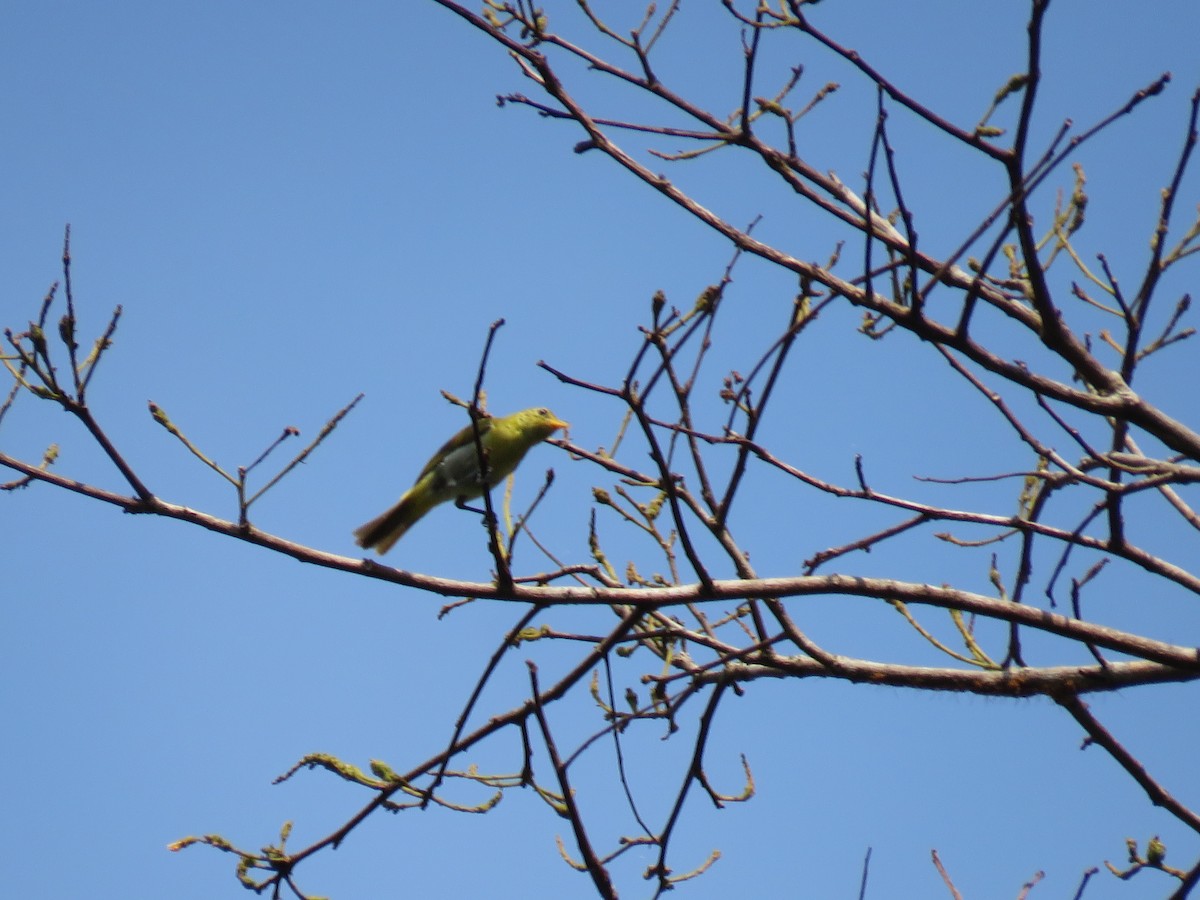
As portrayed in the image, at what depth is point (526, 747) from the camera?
3.17 meters


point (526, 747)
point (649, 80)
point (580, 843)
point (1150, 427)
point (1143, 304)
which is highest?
point (649, 80)

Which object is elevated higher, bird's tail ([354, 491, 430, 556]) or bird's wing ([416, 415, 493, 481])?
bird's wing ([416, 415, 493, 481])

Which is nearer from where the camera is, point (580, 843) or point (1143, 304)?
point (580, 843)

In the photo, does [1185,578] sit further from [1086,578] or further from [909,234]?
[909,234]

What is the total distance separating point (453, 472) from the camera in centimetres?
561

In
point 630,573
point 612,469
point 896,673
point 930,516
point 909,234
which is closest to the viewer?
point 909,234

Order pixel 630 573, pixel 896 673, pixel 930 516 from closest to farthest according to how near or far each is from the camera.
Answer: pixel 930 516 → pixel 896 673 → pixel 630 573

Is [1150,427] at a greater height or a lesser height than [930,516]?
greater

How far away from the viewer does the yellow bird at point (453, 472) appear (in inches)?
220

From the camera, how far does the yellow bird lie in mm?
5594

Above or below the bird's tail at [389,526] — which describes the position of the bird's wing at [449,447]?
above

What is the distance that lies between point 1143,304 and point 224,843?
9.62 ft

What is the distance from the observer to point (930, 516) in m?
2.93

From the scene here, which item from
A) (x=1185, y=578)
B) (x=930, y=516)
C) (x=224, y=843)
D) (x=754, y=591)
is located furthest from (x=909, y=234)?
(x=224, y=843)
